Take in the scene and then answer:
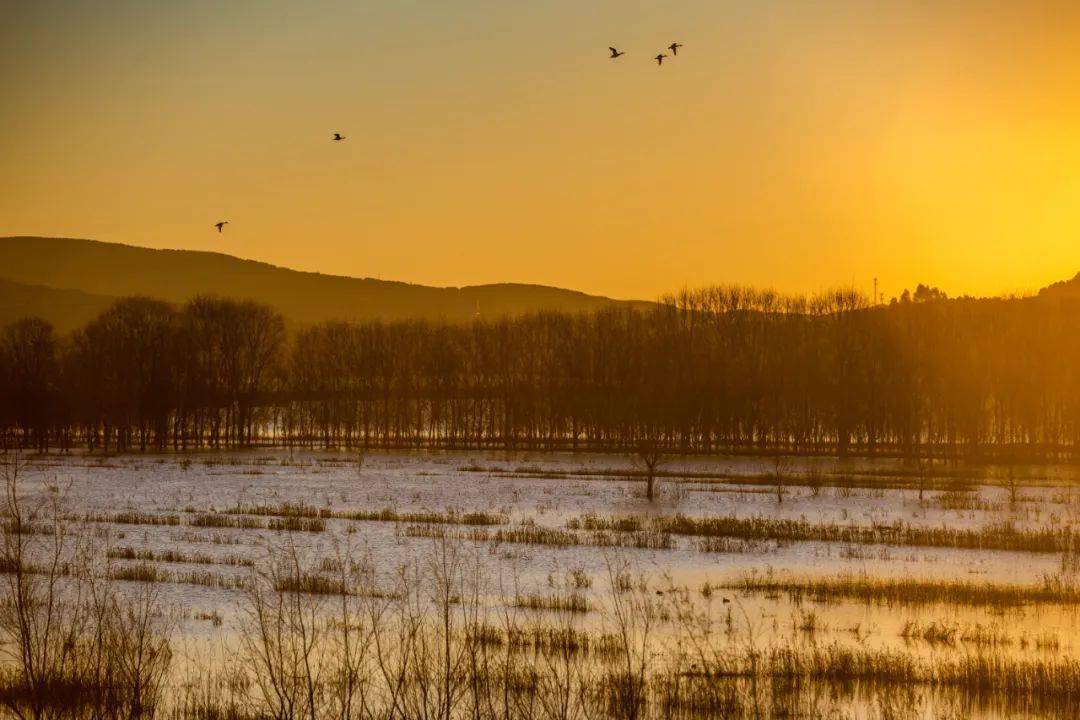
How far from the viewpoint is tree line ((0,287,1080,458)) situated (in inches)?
4102

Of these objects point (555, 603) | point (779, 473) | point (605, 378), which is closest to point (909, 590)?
point (555, 603)

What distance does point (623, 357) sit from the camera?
412ft

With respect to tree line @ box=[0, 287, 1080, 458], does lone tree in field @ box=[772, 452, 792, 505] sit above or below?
below

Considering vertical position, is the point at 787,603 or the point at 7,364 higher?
the point at 7,364

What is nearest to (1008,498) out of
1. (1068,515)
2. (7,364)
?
(1068,515)

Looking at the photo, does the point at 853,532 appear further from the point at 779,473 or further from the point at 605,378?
the point at 605,378

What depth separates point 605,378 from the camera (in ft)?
409

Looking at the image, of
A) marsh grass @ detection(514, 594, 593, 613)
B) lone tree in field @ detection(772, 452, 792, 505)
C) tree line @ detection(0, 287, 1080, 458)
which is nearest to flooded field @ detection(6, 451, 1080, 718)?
marsh grass @ detection(514, 594, 593, 613)

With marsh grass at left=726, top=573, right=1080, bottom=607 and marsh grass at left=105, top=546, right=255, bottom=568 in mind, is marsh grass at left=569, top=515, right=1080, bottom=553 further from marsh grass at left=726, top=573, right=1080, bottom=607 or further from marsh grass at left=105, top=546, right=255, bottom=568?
marsh grass at left=105, top=546, right=255, bottom=568

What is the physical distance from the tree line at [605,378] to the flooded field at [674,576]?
40256mm

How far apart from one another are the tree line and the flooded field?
40.3 meters

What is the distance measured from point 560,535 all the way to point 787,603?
13.0 meters

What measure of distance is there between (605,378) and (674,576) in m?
94.1

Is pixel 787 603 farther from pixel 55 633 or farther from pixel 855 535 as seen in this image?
pixel 55 633
